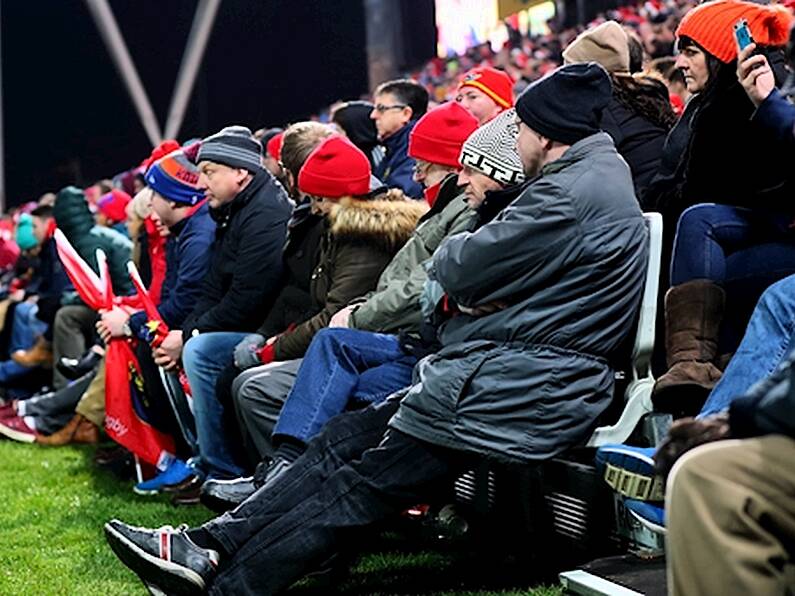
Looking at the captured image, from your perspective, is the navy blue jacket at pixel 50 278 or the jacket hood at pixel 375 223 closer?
the jacket hood at pixel 375 223

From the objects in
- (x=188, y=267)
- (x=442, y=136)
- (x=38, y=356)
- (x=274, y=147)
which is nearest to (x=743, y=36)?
(x=442, y=136)

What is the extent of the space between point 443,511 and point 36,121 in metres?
13.4

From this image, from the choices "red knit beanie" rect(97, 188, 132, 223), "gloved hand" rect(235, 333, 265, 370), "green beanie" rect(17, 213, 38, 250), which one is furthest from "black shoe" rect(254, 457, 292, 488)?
"green beanie" rect(17, 213, 38, 250)

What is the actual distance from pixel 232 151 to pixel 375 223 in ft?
3.96

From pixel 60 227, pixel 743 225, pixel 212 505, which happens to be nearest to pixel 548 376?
pixel 743 225

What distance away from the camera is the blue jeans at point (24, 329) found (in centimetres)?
1096

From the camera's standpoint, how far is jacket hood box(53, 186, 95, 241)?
381 inches

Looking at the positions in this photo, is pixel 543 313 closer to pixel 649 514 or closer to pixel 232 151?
pixel 649 514

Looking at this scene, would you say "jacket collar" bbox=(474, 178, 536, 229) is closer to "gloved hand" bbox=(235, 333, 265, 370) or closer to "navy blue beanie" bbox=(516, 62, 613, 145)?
"navy blue beanie" bbox=(516, 62, 613, 145)

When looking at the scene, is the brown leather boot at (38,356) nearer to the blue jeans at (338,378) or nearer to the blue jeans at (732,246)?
the blue jeans at (338,378)

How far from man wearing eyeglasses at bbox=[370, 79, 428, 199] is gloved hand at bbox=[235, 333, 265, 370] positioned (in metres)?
1.20

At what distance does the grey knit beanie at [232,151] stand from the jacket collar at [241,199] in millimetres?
45

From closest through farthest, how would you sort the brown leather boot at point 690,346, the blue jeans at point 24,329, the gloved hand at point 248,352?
the brown leather boot at point 690,346, the gloved hand at point 248,352, the blue jeans at point 24,329

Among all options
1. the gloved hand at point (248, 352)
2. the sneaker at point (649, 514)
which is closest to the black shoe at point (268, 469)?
the gloved hand at point (248, 352)
